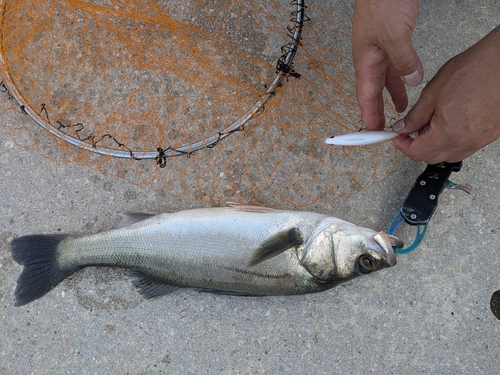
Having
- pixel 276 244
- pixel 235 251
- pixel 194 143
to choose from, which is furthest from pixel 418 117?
pixel 194 143

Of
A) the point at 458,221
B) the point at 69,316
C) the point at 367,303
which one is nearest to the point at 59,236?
the point at 69,316

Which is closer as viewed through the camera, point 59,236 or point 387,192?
point 59,236

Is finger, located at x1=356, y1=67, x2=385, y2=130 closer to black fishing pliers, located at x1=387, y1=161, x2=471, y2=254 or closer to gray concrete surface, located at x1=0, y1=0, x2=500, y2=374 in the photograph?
black fishing pliers, located at x1=387, y1=161, x2=471, y2=254

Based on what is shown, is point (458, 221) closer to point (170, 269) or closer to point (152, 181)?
point (170, 269)

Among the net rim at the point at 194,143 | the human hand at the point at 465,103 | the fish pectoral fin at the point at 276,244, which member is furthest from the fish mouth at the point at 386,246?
the net rim at the point at 194,143

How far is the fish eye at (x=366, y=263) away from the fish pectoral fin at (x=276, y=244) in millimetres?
344

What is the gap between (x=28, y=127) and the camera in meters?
2.85

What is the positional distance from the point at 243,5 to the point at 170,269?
1950mm

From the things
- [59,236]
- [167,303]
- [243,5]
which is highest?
[243,5]

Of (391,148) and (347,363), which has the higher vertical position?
(391,148)

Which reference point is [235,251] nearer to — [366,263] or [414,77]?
[366,263]

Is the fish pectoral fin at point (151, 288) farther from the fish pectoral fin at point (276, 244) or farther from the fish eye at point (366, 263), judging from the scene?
the fish eye at point (366, 263)

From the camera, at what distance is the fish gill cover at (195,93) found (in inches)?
109

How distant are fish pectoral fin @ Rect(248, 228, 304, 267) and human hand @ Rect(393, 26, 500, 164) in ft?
2.73
